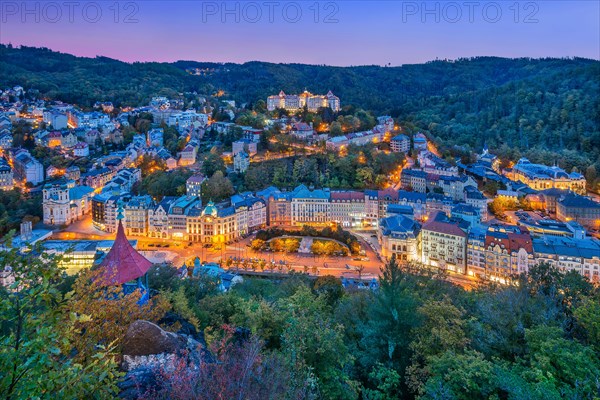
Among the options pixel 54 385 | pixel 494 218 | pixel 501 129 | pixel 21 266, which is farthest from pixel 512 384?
pixel 501 129

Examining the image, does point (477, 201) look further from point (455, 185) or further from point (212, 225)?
point (212, 225)

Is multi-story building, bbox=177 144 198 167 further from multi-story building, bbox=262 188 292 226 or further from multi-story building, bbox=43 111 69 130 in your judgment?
multi-story building, bbox=43 111 69 130

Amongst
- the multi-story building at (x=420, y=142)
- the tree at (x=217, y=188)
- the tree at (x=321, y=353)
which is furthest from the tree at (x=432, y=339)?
the multi-story building at (x=420, y=142)

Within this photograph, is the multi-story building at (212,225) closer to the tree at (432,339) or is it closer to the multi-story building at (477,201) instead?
the multi-story building at (477,201)

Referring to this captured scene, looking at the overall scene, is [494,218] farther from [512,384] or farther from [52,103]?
[52,103]

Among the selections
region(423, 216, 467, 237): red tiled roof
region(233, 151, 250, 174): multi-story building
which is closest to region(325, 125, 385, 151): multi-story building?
region(233, 151, 250, 174): multi-story building

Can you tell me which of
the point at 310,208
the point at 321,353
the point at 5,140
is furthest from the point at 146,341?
the point at 5,140
